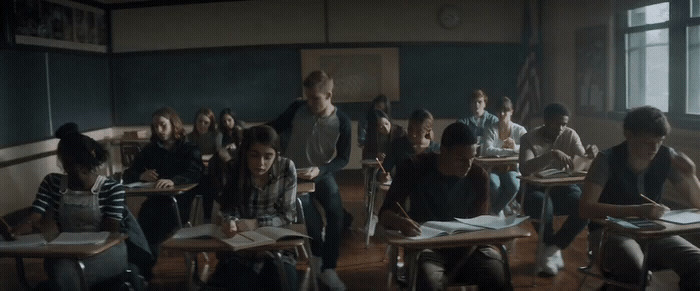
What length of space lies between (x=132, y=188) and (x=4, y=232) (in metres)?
1.48

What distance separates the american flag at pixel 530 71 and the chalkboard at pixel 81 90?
5420 mm

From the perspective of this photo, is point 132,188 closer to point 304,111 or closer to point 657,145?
point 304,111

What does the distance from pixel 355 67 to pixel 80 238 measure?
7267 millimetres

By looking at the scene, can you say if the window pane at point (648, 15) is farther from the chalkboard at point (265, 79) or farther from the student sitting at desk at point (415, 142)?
the student sitting at desk at point (415, 142)

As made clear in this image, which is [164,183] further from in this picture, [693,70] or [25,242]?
[693,70]

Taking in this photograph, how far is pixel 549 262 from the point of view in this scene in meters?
4.65

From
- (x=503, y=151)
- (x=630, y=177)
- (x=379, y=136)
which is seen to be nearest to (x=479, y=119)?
(x=503, y=151)

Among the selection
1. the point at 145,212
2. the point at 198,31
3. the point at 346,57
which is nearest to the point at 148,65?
the point at 198,31

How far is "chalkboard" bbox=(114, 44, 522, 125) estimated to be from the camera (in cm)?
1009

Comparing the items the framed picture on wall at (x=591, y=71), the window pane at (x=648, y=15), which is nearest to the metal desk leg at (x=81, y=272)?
the window pane at (x=648, y=15)

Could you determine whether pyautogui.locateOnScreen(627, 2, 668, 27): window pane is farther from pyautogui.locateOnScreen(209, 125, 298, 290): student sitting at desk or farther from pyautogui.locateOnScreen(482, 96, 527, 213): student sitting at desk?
pyautogui.locateOnScreen(209, 125, 298, 290): student sitting at desk

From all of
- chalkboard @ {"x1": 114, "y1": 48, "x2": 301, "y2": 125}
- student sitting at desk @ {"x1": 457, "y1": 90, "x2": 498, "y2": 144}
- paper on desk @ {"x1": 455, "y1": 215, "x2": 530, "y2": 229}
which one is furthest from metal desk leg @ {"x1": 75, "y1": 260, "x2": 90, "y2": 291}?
chalkboard @ {"x1": 114, "y1": 48, "x2": 301, "y2": 125}

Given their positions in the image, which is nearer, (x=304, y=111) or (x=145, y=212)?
(x=304, y=111)

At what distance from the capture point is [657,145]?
10.6 feet
